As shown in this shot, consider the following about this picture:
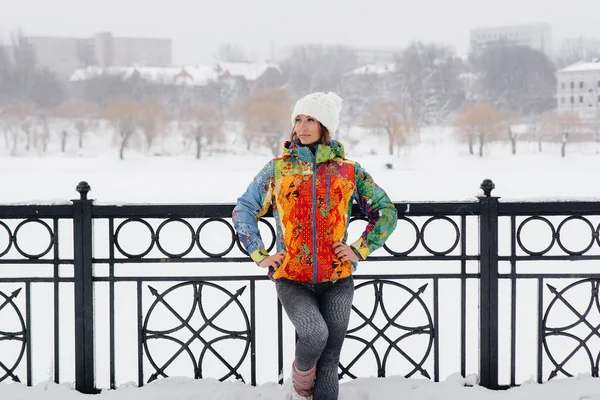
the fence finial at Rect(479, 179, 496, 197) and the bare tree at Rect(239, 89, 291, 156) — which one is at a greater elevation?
the bare tree at Rect(239, 89, 291, 156)

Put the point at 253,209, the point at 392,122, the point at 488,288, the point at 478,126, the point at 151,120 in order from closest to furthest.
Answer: the point at 253,209 < the point at 488,288 < the point at 478,126 < the point at 392,122 < the point at 151,120

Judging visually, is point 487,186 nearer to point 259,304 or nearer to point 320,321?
point 320,321

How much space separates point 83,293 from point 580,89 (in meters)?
97.9

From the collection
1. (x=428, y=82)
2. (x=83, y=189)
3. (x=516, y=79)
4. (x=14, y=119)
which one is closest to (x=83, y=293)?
(x=83, y=189)

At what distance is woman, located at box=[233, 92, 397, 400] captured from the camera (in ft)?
9.51

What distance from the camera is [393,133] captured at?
72.9 metres

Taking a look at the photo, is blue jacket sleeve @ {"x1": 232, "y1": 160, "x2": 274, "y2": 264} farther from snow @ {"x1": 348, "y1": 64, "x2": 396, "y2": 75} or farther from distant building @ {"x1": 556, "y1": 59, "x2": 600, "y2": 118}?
snow @ {"x1": 348, "y1": 64, "x2": 396, "y2": 75}

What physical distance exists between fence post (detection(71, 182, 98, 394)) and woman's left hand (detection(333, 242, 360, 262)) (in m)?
1.16

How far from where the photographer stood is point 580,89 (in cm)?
9319

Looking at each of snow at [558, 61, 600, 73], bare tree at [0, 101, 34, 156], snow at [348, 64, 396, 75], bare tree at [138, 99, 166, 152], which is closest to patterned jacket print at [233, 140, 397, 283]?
bare tree at [138, 99, 166, 152]

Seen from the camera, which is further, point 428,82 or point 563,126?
point 428,82

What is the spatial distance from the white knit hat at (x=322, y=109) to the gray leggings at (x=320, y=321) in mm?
641

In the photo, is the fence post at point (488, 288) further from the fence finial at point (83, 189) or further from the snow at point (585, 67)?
the snow at point (585, 67)

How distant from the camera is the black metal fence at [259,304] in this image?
3.33 meters
